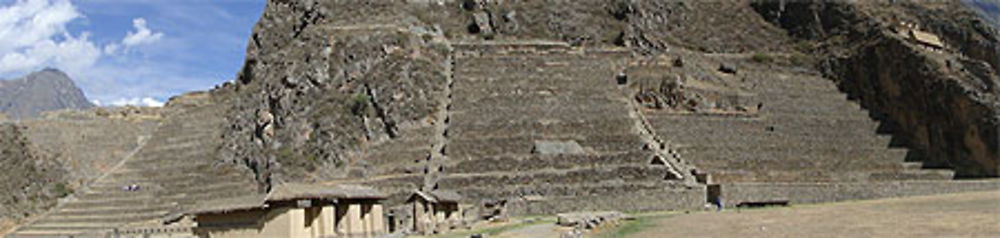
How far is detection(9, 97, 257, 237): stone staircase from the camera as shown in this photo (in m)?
43.3

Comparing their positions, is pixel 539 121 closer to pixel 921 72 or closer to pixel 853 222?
pixel 853 222

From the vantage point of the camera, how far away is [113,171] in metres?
49.8

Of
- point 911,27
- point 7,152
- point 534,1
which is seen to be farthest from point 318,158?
point 911,27

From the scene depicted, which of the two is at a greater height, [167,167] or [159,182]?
[167,167]

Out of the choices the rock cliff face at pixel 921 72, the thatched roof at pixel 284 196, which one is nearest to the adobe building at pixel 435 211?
the thatched roof at pixel 284 196

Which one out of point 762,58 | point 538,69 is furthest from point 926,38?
point 538,69

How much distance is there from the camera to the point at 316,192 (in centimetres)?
2561

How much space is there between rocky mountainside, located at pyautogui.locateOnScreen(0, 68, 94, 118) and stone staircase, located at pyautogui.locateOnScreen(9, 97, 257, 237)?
86.5 metres

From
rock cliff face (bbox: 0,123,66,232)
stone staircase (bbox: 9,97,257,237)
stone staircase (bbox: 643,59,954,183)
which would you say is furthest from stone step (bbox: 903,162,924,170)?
rock cliff face (bbox: 0,123,66,232)

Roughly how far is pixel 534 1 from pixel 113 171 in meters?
29.3

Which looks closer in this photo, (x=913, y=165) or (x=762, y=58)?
(x=913, y=165)

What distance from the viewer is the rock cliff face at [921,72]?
149 ft

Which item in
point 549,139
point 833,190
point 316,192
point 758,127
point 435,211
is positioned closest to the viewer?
point 316,192

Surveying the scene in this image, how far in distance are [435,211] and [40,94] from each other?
12723 centimetres
